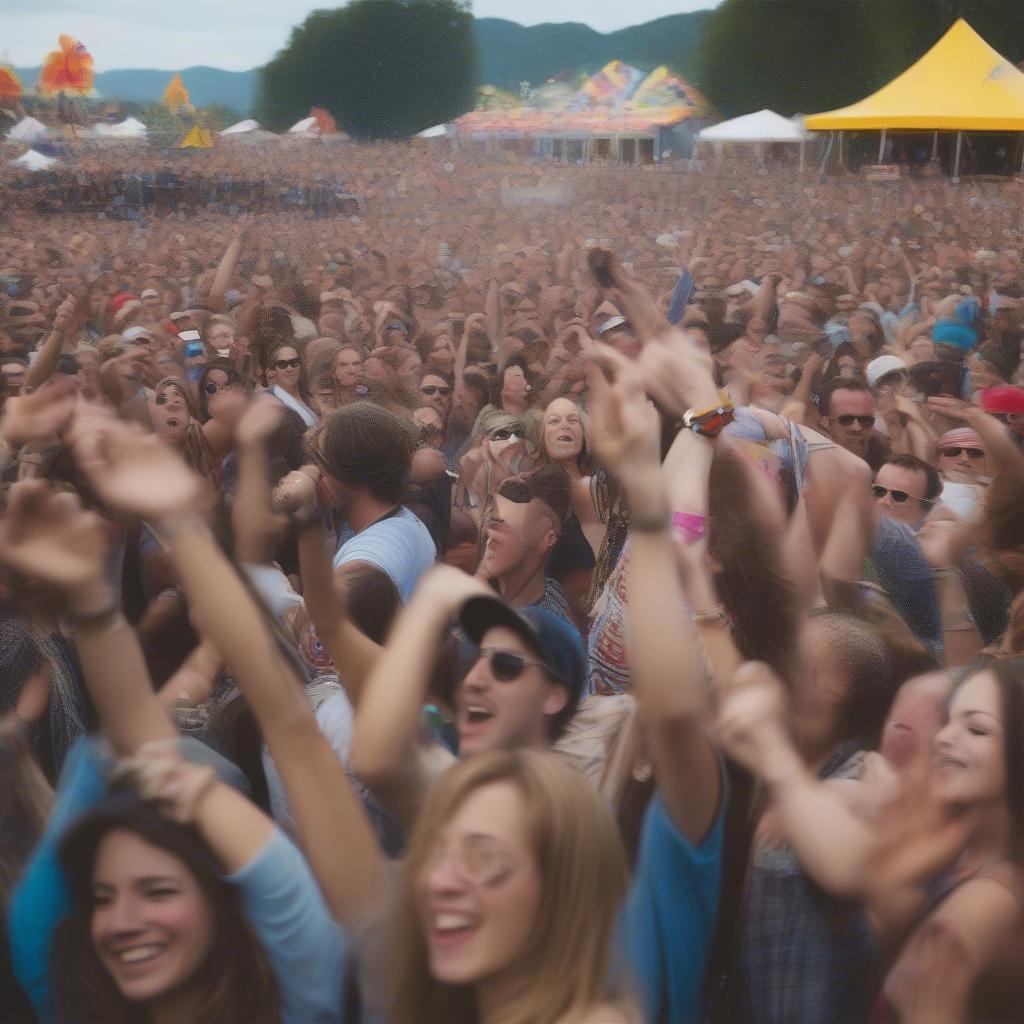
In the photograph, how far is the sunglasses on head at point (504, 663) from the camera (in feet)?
7.08

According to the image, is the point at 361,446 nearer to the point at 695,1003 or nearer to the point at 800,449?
the point at 800,449

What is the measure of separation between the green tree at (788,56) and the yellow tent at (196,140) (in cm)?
729

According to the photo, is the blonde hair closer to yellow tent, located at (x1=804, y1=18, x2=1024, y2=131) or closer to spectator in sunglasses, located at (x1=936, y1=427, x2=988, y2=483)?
spectator in sunglasses, located at (x1=936, y1=427, x2=988, y2=483)

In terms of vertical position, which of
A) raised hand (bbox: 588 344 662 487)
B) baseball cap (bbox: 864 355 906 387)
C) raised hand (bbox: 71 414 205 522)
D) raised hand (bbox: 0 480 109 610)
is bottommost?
Result: baseball cap (bbox: 864 355 906 387)

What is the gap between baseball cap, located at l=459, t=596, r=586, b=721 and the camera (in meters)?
2.12

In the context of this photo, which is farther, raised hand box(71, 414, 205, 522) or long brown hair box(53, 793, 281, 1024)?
raised hand box(71, 414, 205, 522)

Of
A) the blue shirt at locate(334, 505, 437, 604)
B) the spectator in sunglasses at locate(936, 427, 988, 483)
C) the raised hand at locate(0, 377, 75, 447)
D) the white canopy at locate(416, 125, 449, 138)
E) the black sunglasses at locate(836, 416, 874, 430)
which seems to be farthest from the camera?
the white canopy at locate(416, 125, 449, 138)

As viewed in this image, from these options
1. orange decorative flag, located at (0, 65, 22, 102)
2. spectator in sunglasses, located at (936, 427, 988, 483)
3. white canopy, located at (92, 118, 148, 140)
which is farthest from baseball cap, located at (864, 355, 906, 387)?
orange decorative flag, located at (0, 65, 22, 102)

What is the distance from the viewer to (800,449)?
13.1 ft

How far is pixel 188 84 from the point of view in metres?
9.65

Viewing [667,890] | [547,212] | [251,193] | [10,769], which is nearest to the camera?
[667,890]

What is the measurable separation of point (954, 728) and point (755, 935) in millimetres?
417

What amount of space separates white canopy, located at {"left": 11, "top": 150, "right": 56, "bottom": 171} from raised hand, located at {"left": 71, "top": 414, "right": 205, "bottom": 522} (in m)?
8.69

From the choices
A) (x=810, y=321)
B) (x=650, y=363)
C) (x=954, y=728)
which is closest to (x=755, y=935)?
(x=954, y=728)
